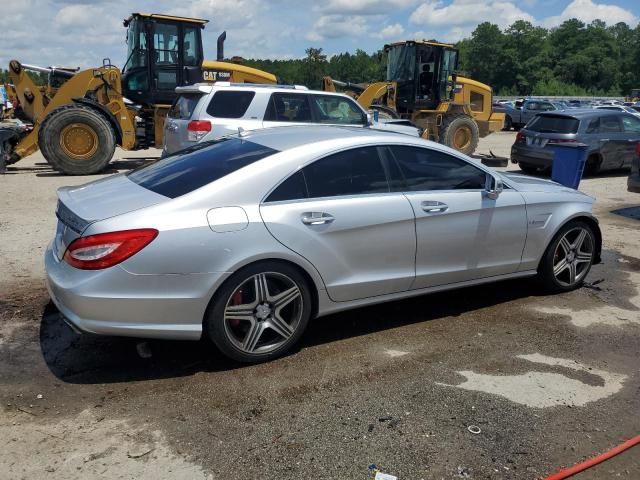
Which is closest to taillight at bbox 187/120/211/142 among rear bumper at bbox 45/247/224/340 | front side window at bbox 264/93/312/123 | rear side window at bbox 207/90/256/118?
rear side window at bbox 207/90/256/118

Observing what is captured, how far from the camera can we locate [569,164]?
8844 millimetres

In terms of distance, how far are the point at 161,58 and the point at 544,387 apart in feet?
39.5

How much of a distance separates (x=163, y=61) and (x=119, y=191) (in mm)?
10417

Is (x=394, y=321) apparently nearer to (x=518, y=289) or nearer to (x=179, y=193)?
(x=518, y=289)

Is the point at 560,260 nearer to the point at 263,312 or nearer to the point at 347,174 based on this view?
the point at 347,174

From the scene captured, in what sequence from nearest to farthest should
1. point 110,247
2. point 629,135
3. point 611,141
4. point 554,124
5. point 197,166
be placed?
point 110,247
point 197,166
point 554,124
point 611,141
point 629,135

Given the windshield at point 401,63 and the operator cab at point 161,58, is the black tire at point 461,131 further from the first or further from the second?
the operator cab at point 161,58

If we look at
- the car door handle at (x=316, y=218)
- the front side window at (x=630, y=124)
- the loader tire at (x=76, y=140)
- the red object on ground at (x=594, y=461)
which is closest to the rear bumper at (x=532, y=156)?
the front side window at (x=630, y=124)

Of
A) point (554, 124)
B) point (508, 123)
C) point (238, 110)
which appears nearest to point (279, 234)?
point (238, 110)

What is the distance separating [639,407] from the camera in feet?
11.8

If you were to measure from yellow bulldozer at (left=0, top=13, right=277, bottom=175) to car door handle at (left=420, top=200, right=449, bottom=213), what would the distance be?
9.72 metres

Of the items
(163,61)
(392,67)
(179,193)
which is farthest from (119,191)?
(392,67)

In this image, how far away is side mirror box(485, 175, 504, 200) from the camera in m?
4.80

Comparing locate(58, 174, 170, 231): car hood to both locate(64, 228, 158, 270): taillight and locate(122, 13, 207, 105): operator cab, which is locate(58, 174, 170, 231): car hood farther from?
locate(122, 13, 207, 105): operator cab
